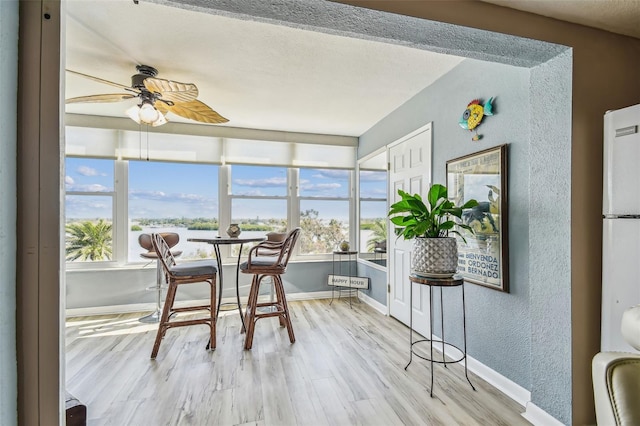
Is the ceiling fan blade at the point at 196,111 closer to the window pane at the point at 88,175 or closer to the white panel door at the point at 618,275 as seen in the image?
the window pane at the point at 88,175

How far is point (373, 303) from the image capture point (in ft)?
12.4

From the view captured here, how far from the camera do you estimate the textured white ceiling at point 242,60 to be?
180cm

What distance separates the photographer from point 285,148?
423 centimetres

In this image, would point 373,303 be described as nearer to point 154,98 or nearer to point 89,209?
point 154,98

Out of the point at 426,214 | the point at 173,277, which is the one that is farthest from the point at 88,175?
the point at 426,214

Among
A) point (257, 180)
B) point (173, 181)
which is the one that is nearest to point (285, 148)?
point (257, 180)

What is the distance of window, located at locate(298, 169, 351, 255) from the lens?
4.34 meters

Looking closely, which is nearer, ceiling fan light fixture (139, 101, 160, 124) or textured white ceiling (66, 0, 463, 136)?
textured white ceiling (66, 0, 463, 136)

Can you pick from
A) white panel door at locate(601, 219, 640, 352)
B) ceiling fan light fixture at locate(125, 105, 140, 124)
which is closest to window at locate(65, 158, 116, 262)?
ceiling fan light fixture at locate(125, 105, 140, 124)

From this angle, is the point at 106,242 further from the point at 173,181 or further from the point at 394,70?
the point at 394,70

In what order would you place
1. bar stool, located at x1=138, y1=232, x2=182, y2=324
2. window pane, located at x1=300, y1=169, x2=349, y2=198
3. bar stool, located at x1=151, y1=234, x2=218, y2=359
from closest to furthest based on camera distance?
bar stool, located at x1=151, y1=234, x2=218, y2=359 < bar stool, located at x1=138, y1=232, x2=182, y2=324 < window pane, located at x1=300, y1=169, x2=349, y2=198

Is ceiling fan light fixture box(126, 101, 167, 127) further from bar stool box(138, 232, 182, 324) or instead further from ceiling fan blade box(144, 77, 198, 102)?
bar stool box(138, 232, 182, 324)

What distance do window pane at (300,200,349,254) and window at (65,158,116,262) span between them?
2.56 meters

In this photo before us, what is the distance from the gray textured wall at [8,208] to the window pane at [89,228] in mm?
3415
